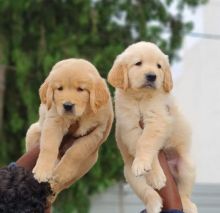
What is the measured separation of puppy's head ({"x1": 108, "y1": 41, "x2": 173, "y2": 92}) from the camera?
2654mm

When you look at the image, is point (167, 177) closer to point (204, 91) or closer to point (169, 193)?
point (169, 193)

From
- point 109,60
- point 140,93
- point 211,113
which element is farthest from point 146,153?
point 211,113

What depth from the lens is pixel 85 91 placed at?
2580 millimetres

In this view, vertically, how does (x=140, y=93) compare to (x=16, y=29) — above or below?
above

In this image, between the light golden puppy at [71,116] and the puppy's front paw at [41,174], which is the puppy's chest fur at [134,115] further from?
the puppy's front paw at [41,174]

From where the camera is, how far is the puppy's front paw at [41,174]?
2.42 meters

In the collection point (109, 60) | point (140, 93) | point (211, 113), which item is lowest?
point (211, 113)

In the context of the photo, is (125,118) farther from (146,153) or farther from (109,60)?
(109,60)

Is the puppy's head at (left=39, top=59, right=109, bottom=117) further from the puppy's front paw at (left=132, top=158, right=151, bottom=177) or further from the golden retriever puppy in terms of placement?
the puppy's front paw at (left=132, top=158, right=151, bottom=177)

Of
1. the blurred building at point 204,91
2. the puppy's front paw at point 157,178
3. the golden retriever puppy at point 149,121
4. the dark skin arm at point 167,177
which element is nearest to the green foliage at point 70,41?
the blurred building at point 204,91

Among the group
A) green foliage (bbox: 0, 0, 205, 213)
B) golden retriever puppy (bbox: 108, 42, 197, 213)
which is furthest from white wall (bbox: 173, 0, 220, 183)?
golden retriever puppy (bbox: 108, 42, 197, 213)

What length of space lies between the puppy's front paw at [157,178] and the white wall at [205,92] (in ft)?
16.5

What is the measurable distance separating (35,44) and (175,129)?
11.6 feet

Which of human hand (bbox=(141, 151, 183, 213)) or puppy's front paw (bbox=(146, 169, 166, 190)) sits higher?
puppy's front paw (bbox=(146, 169, 166, 190))
